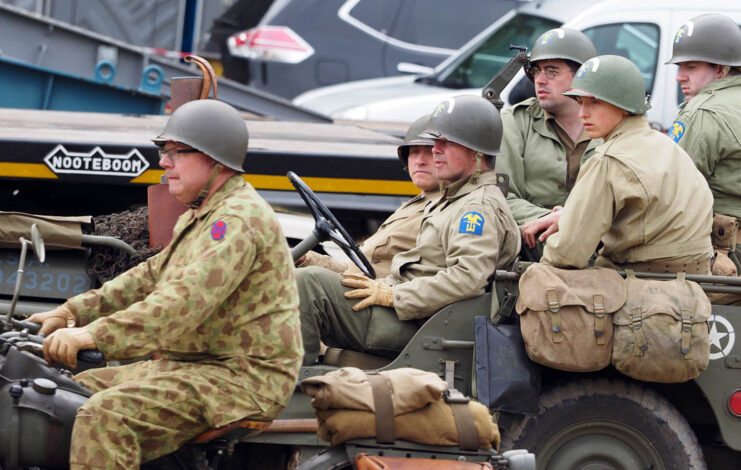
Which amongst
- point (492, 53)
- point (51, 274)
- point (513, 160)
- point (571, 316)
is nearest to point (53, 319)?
point (51, 274)

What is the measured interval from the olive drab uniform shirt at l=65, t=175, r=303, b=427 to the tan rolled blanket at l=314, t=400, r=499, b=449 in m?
0.23

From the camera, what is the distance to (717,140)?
5.68 m

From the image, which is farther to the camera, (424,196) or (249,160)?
(249,160)

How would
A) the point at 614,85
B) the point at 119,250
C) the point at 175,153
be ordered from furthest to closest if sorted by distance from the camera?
1. the point at 119,250
2. the point at 614,85
3. the point at 175,153

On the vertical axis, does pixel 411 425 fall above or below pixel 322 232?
below

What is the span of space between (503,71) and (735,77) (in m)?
1.10

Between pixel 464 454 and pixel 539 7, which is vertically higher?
pixel 539 7

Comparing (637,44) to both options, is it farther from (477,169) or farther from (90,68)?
(477,169)

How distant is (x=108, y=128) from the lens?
733 cm

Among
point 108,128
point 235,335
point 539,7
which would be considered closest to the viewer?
point 235,335

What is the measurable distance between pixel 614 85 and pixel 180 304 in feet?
6.93

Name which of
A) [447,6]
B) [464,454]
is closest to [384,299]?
[464,454]

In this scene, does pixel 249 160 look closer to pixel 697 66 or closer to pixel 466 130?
pixel 466 130

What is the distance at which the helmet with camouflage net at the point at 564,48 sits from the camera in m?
6.00
